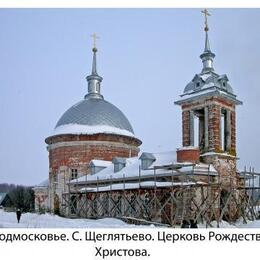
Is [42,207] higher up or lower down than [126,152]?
lower down

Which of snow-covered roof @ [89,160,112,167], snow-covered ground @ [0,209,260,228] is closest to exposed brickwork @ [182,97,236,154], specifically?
snow-covered ground @ [0,209,260,228]

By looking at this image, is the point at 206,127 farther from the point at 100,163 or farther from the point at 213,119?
the point at 100,163

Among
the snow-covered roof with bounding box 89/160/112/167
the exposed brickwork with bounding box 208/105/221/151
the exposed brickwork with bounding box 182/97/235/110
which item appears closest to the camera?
the exposed brickwork with bounding box 208/105/221/151

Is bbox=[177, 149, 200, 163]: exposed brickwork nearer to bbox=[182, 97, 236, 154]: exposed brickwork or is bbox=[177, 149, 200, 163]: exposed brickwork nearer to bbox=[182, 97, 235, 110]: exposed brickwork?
bbox=[182, 97, 236, 154]: exposed brickwork

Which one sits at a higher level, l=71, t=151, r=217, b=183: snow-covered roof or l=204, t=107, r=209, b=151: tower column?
l=204, t=107, r=209, b=151: tower column

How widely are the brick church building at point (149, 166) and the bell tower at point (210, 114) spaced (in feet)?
0.14

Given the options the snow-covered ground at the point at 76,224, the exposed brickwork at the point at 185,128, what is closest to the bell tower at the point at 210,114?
the exposed brickwork at the point at 185,128

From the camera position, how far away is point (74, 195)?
23.7 m

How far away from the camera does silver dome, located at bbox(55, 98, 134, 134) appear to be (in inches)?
1053

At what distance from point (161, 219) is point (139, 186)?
1541 mm

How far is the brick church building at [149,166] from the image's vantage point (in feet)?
61.0

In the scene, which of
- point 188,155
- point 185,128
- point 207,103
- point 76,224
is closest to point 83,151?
point 185,128

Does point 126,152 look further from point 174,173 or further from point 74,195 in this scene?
point 174,173
